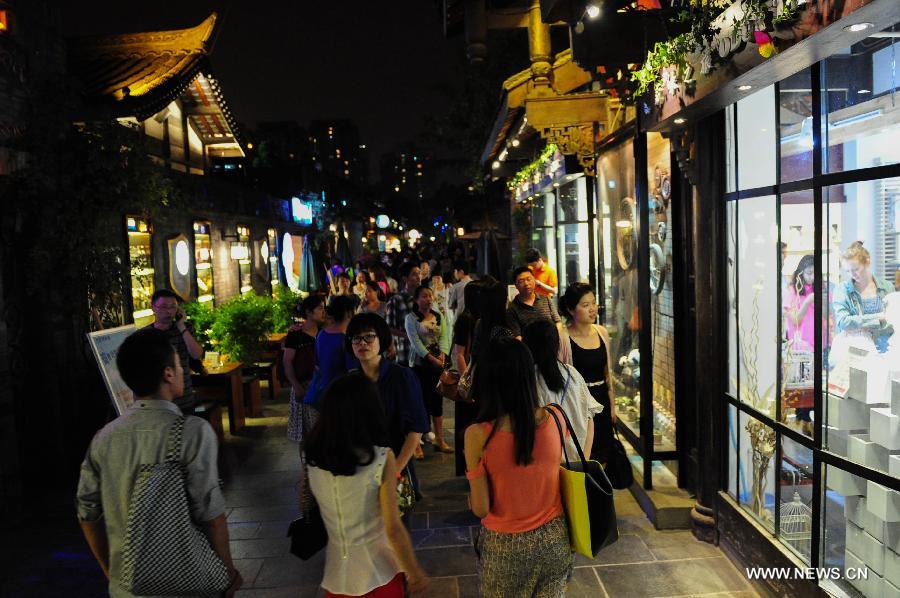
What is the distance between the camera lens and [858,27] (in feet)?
9.91

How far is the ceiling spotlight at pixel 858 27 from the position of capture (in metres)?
2.97

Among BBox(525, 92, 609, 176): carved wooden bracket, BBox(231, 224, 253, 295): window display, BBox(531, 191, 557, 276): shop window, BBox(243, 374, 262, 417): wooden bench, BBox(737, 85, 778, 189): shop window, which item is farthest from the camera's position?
BBox(231, 224, 253, 295): window display

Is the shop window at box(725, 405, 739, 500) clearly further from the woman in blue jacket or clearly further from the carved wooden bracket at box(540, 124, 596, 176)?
the carved wooden bracket at box(540, 124, 596, 176)

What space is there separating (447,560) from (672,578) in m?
1.67

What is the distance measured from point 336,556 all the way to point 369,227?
1998 inches

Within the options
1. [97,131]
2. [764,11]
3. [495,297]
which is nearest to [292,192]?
[97,131]

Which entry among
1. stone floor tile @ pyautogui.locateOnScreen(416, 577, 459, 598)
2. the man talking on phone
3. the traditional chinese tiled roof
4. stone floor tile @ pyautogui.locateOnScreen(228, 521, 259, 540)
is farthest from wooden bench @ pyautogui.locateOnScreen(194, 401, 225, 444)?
stone floor tile @ pyautogui.locateOnScreen(416, 577, 459, 598)

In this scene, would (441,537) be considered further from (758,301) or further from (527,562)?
(758,301)

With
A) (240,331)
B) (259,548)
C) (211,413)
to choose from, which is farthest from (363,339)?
(240,331)

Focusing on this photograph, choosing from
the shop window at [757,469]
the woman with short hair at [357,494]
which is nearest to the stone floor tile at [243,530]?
the woman with short hair at [357,494]

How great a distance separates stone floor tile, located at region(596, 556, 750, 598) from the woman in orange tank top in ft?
6.44

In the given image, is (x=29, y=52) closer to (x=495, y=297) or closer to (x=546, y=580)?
(x=495, y=297)

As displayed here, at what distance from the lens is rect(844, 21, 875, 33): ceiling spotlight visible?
2.97 metres

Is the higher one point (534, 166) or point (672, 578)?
point (534, 166)
